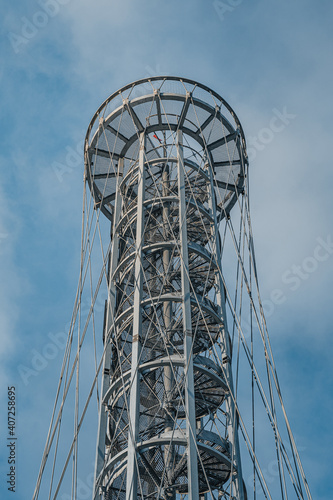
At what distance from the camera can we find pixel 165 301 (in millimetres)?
26500

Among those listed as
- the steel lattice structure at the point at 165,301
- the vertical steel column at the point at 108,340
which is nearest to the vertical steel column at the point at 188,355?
the steel lattice structure at the point at 165,301

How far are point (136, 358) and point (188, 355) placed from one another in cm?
186

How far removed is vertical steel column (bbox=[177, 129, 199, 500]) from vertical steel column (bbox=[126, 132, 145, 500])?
65.6 inches

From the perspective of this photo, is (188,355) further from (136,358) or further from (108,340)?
(108,340)

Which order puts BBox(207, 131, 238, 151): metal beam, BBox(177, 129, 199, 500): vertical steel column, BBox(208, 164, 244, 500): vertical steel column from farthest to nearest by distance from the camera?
1. BBox(207, 131, 238, 151): metal beam
2. BBox(208, 164, 244, 500): vertical steel column
3. BBox(177, 129, 199, 500): vertical steel column

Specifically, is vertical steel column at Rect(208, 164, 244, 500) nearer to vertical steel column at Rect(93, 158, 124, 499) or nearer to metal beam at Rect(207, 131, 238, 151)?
metal beam at Rect(207, 131, 238, 151)

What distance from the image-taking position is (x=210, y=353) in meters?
27.1

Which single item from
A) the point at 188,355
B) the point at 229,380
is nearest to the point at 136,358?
the point at 188,355

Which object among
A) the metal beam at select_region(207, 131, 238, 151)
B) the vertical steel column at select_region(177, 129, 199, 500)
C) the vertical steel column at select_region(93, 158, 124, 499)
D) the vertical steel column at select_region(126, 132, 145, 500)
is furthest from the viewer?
the metal beam at select_region(207, 131, 238, 151)

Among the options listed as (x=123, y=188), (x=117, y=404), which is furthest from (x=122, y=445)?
Result: (x=123, y=188)

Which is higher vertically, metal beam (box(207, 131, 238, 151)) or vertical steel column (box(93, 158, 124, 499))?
metal beam (box(207, 131, 238, 151))

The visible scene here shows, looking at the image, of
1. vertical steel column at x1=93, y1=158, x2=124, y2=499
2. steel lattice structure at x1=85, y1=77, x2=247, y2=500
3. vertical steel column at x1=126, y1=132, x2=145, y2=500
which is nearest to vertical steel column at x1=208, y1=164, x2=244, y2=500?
steel lattice structure at x1=85, y1=77, x2=247, y2=500

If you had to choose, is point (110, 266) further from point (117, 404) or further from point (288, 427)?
point (288, 427)

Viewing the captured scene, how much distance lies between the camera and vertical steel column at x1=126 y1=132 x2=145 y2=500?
21.2m
